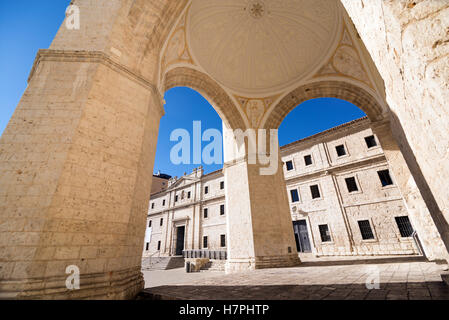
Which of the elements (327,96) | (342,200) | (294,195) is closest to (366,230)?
(342,200)

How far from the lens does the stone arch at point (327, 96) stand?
26.4 feet

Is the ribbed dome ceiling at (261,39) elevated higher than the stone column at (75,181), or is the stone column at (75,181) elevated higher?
the ribbed dome ceiling at (261,39)

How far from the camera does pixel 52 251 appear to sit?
2896 mm

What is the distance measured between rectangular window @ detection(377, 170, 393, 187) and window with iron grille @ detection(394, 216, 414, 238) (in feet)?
7.58

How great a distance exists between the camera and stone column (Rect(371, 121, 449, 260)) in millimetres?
5559

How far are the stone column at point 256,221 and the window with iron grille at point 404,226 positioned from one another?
30.8 ft

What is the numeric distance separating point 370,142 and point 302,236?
30.1 ft

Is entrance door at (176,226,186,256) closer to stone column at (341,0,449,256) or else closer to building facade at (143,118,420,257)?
building facade at (143,118,420,257)

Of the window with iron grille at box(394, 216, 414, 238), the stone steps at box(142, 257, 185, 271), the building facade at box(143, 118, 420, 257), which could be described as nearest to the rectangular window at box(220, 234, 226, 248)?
→ the building facade at box(143, 118, 420, 257)

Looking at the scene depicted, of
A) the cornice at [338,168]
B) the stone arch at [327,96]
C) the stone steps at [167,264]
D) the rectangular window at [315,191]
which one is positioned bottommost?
the stone steps at [167,264]

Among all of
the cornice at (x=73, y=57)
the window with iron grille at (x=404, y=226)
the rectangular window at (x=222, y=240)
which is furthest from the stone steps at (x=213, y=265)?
the cornice at (x=73, y=57)

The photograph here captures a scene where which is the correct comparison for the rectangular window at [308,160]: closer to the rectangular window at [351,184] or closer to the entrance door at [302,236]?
the rectangular window at [351,184]
